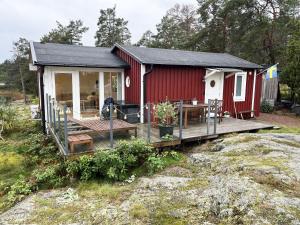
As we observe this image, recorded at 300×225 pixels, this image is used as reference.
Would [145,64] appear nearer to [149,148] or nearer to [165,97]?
[165,97]

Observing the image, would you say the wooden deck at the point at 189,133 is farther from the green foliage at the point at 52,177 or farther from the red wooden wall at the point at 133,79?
the red wooden wall at the point at 133,79

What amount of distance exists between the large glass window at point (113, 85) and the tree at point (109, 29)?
2130 centimetres

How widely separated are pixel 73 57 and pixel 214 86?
5.43m

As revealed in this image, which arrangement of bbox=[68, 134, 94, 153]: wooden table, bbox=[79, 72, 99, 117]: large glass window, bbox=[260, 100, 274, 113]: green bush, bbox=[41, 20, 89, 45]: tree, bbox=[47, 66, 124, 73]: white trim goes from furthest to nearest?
bbox=[41, 20, 89, 45]: tree → bbox=[260, 100, 274, 113]: green bush → bbox=[79, 72, 99, 117]: large glass window → bbox=[47, 66, 124, 73]: white trim → bbox=[68, 134, 94, 153]: wooden table

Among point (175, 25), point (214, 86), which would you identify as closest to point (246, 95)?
point (214, 86)

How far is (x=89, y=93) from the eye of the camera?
825cm

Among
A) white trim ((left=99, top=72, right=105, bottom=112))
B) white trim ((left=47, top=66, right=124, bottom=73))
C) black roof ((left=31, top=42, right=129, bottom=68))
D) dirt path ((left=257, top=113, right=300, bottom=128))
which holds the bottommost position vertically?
dirt path ((left=257, top=113, right=300, bottom=128))

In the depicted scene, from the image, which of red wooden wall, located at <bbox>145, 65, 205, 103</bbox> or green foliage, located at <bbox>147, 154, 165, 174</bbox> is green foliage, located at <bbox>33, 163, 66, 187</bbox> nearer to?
green foliage, located at <bbox>147, 154, 165, 174</bbox>

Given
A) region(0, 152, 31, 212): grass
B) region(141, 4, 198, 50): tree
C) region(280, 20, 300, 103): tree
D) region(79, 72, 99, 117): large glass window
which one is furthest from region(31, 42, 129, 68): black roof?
region(141, 4, 198, 50): tree

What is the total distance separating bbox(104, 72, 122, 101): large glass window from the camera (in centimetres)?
856

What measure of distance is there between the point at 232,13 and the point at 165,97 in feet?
44.8

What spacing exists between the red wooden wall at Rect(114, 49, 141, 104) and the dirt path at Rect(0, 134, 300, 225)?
12.5 ft

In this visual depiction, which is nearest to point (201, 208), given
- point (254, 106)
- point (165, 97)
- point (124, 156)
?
point (124, 156)

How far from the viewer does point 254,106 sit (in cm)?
1060
